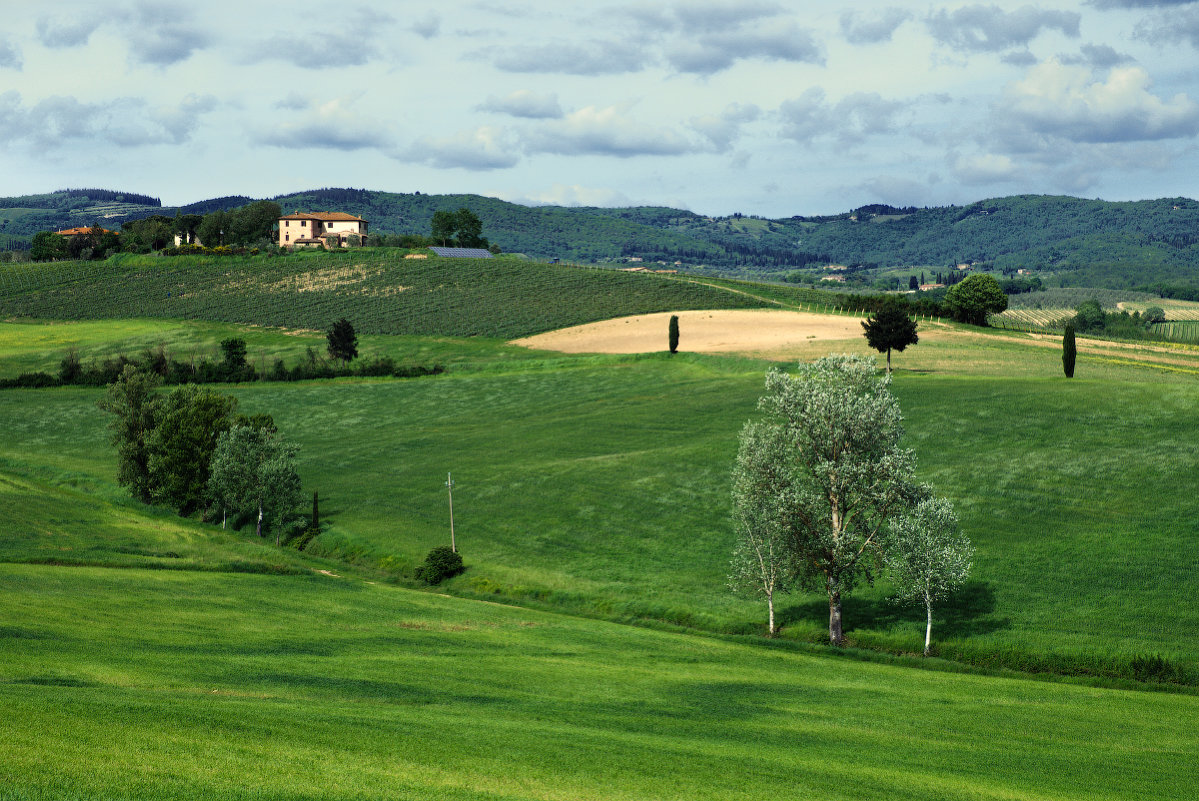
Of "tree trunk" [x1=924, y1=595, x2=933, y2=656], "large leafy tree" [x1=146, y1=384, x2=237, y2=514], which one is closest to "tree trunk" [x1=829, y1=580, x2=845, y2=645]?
"tree trunk" [x1=924, y1=595, x2=933, y2=656]

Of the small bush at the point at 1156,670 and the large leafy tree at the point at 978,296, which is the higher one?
the large leafy tree at the point at 978,296

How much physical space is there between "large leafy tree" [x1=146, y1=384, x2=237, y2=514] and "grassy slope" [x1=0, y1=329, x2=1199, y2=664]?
689cm

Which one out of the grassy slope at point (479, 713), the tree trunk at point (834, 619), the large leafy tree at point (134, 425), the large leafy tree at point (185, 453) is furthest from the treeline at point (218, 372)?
the tree trunk at point (834, 619)

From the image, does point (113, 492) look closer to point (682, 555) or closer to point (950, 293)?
point (682, 555)

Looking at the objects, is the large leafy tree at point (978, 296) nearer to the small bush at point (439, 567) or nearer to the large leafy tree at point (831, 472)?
the large leafy tree at point (831, 472)

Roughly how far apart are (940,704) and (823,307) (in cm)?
14901

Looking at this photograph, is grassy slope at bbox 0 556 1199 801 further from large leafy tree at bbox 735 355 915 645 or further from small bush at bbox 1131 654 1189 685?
large leafy tree at bbox 735 355 915 645

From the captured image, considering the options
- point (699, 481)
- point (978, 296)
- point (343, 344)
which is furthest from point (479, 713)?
point (978, 296)

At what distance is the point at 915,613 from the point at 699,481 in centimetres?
2364

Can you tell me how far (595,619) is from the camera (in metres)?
56.6

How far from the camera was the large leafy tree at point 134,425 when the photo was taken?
8638cm

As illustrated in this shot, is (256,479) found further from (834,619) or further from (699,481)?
(834,619)

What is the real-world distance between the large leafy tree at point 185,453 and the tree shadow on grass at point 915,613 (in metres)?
50.2

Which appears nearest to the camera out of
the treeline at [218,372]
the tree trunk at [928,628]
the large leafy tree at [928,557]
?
the tree trunk at [928,628]
